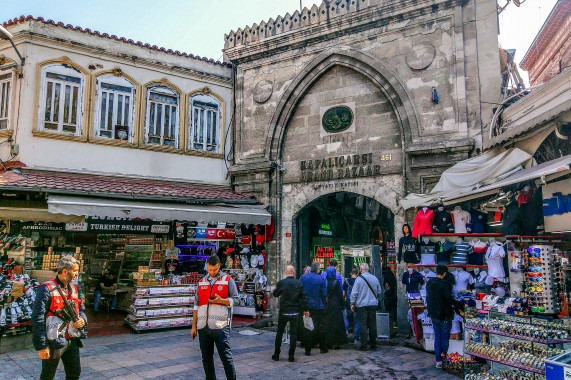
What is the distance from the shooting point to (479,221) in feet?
30.0

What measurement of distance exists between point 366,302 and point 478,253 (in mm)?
2318

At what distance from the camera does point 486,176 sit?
865cm

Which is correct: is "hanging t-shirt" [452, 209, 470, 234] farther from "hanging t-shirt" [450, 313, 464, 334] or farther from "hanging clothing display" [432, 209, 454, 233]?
"hanging t-shirt" [450, 313, 464, 334]

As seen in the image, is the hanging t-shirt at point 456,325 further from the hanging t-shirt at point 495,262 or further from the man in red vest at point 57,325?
the man in red vest at point 57,325

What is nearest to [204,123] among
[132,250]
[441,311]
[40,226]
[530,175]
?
[132,250]

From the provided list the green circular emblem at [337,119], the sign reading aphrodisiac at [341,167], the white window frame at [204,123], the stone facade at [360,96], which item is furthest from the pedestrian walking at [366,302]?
the white window frame at [204,123]

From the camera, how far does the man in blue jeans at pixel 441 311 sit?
293 inches

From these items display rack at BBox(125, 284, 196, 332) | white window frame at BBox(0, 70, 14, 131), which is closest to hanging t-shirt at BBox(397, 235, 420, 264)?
display rack at BBox(125, 284, 196, 332)

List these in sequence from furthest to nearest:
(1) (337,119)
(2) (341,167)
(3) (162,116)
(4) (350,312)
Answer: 1. (3) (162,116)
2. (1) (337,119)
3. (2) (341,167)
4. (4) (350,312)

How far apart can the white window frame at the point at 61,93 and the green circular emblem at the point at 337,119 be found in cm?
655

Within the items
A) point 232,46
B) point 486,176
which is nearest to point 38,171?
point 232,46

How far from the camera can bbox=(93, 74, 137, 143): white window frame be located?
12.5 metres

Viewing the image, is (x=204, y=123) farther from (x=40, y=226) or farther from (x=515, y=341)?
(x=515, y=341)

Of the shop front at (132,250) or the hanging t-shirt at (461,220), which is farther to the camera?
the shop front at (132,250)
